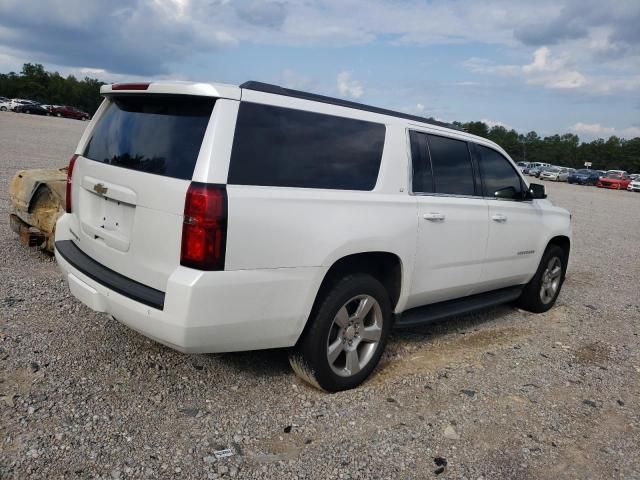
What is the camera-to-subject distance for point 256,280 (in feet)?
10.1

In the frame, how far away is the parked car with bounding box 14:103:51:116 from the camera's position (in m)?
54.8

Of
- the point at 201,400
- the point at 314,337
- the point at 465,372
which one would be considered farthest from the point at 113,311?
the point at 465,372

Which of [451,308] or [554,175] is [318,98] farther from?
[554,175]

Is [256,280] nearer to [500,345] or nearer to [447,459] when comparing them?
[447,459]

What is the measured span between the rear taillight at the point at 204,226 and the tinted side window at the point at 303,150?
0.50 ft

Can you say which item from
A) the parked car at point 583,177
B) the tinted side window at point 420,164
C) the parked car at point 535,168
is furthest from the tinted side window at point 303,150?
the parked car at point 535,168

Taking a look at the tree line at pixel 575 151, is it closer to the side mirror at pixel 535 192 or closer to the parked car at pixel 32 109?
the parked car at pixel 32 109

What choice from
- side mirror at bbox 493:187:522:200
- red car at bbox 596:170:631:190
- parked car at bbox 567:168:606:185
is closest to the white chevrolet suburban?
side mirror at bbox 493:187:522:200

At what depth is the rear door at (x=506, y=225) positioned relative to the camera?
16.3 feet

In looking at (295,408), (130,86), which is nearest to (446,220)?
(295,408)

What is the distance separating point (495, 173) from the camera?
5164mm

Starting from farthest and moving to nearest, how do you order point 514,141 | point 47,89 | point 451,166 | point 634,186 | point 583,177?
point 514,141
point 47,89
point 583,177
point 634,186
point 451,166

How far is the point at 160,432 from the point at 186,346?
55 centimetres

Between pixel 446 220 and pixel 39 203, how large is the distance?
4.28 meters
